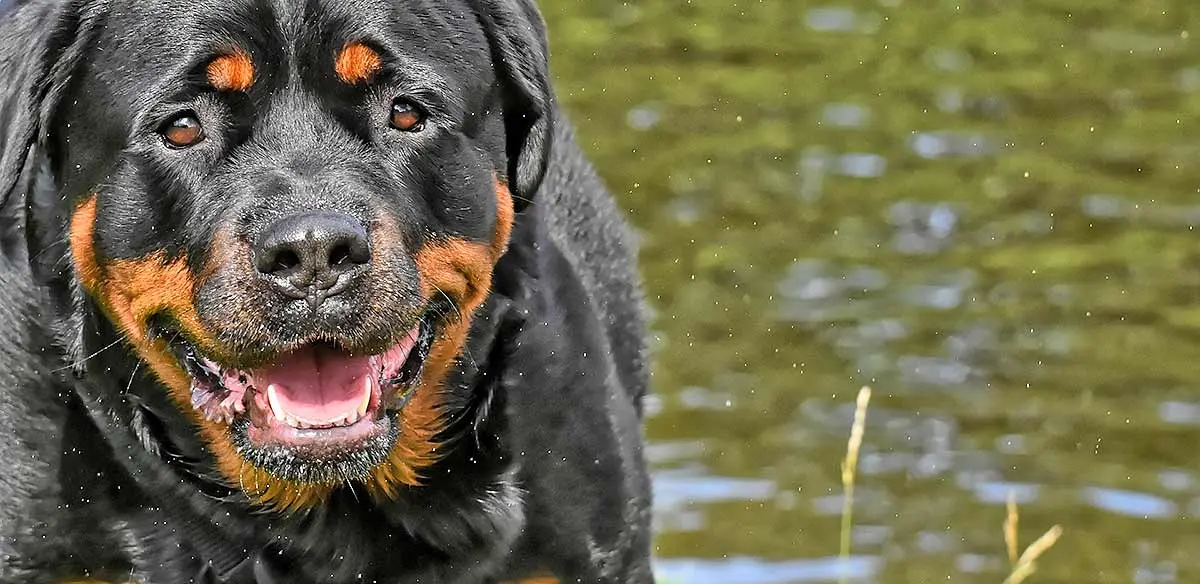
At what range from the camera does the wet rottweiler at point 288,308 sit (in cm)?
426

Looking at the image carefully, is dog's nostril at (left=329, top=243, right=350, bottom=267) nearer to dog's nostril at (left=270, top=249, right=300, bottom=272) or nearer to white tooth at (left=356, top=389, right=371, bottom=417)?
dog's nostril at (left=270, top=249, right=300, bottom=272)

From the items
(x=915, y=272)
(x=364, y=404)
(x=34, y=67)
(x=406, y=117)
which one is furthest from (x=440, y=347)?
(x=915, y=272)

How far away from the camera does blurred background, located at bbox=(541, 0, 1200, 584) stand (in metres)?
7.86

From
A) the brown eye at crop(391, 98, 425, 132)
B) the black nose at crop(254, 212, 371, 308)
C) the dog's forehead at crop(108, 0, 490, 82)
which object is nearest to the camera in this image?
the black nose at crop(254, 212, 371, 308)

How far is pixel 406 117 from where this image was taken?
4434 mm

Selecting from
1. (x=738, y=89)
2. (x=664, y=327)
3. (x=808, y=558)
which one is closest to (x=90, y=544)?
(x=808, y=558)

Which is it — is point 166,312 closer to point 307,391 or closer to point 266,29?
point 307,391

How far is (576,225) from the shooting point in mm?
5844

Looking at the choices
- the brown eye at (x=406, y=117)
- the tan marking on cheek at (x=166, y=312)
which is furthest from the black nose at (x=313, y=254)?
the brown eye at (x=406, y=117)

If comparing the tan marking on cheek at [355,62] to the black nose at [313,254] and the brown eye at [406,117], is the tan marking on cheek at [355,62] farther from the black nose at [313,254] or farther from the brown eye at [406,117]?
the black nose at [313,254]

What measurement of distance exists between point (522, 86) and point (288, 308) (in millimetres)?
764

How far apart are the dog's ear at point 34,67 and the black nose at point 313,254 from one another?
57 centimetres

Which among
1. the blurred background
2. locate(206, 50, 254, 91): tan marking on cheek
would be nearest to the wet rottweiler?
locate(206, 50, 254, 91): tan marking on cheek

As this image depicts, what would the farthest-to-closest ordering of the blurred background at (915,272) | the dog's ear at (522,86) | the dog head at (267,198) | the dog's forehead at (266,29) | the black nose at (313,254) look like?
1. the blurred background at (915,272)
2. the dog's ear at (522,86)
3. the dog's forehead at (266,29)
4. the dog head at (267,198)
5. the black nose at (313,254)
